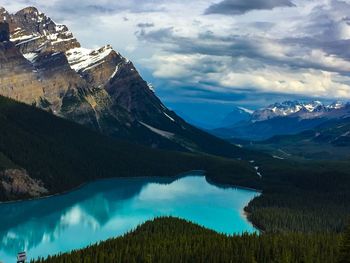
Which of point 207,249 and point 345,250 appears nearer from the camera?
point 345,250

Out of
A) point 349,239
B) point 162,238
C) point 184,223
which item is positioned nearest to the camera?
point 349,239

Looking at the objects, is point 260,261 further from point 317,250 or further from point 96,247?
point 96,247

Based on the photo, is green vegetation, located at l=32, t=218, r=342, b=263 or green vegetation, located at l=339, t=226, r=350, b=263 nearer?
green vegetation, located at l=339, t=226, r=350, b=263

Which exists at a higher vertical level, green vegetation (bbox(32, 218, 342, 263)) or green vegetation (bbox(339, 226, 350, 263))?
green vegetation (bbox(32, 218, 342, 263))

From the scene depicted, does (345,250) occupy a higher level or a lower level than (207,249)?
lower

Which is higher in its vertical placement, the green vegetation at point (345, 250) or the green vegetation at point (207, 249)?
the green vegetation at point (207, 249)

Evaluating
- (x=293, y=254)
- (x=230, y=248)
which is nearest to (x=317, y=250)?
(x=293, y=254)

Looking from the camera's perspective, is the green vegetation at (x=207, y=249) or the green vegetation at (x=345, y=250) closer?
the green vegetation at (x=345, y=250)

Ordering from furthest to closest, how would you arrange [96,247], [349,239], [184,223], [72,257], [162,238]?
[184,223], [162,238], [96,247], [72,257], [349,239]
